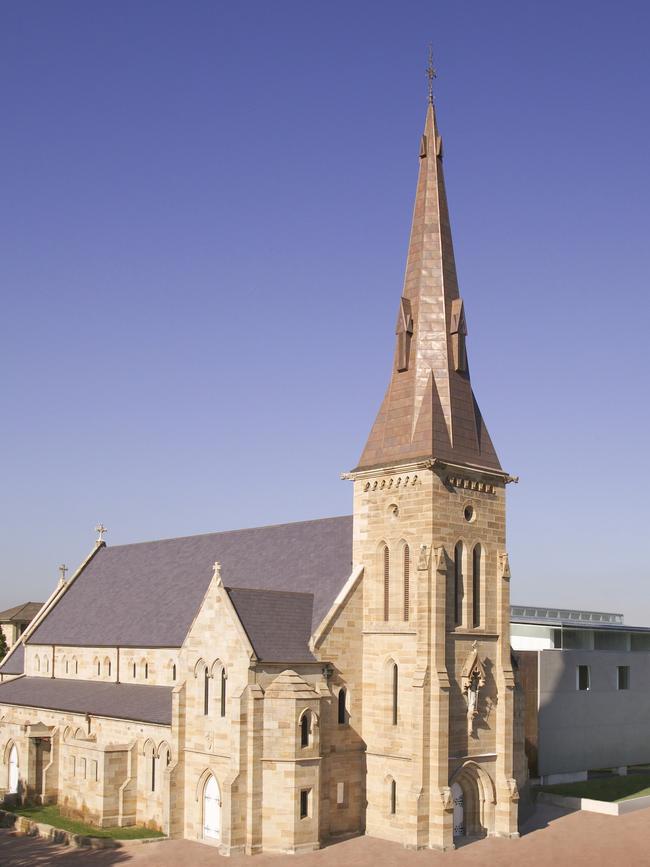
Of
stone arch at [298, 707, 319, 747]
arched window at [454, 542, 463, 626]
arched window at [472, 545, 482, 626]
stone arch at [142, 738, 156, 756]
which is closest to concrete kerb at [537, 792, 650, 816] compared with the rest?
arched window at [472, 545, 482, 626]

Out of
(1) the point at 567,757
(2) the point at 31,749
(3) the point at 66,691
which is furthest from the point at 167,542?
(1) the point at 567,757

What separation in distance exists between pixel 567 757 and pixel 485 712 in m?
19.8

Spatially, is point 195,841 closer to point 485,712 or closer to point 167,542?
point 485,712

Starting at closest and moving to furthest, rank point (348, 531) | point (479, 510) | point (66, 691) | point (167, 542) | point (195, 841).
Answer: point (195, 841), point (479, 510), point (348, 531), point (66, 691), point (167, 542)

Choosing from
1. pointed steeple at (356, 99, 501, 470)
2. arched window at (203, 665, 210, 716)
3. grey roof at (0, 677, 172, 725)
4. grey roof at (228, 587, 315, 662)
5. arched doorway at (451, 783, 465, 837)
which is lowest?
arched doorway at (451, 783, 465, 837)

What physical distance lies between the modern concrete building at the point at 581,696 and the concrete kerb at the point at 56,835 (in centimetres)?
2611

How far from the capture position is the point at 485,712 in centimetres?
4525

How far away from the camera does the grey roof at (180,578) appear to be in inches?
1965

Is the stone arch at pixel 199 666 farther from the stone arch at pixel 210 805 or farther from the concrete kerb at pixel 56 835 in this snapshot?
the concrete kerb at pixel 56 835

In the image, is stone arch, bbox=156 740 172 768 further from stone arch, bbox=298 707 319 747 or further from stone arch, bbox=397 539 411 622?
stone arch, bbox=397 539 411 622

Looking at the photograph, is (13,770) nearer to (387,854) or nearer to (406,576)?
(387,854)

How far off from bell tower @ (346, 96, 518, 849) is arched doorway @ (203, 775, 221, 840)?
667 centimetres

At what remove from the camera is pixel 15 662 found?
222 feet

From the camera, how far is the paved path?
131 ft
